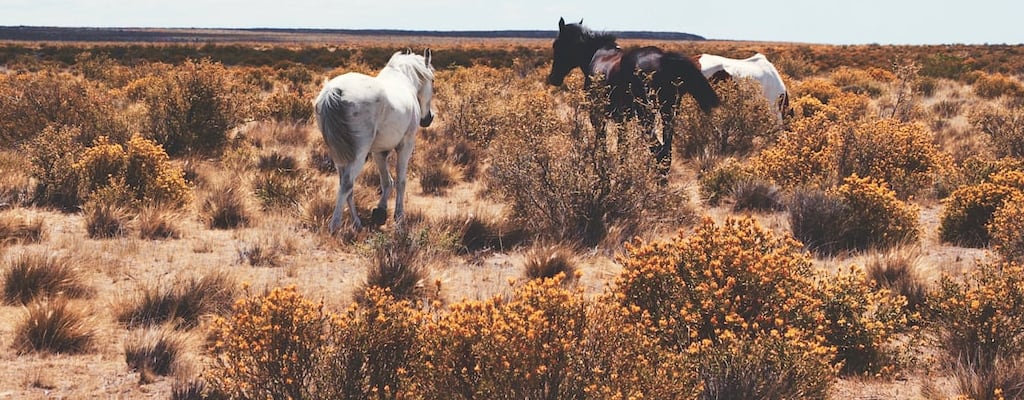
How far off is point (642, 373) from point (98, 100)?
10.5 metres

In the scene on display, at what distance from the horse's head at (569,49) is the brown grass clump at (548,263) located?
488cm

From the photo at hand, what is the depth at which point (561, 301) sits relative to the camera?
3.03 metres

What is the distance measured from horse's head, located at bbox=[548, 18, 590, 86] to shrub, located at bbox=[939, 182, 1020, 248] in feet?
16.3

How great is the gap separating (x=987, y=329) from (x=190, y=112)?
9.96m

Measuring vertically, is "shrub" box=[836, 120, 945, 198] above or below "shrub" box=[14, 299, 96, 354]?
above

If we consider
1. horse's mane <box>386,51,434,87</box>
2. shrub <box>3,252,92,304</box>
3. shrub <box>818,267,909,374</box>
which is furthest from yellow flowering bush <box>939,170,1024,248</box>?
shrub <box>3,252,92,304</box>

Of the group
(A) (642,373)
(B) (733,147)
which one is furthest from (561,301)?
(B) (733,147)

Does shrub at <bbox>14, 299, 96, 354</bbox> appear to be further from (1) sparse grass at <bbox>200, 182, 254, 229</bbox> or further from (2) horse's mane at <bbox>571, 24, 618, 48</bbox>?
(2) horse's mane at <bbox>571, 24, 618, 48</bbox>

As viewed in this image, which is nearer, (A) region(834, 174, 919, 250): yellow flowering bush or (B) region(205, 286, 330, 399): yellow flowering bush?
(B) region(205, 286, 330, 399): yellow flowering bush

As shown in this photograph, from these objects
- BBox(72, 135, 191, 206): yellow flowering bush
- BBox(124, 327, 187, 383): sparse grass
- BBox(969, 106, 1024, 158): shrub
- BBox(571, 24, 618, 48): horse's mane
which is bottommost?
BBox(124, 327, 187, 383): sparse grass

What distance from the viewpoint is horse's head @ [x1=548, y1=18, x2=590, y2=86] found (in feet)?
33.8

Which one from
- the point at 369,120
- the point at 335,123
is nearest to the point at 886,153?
the point at 369,120

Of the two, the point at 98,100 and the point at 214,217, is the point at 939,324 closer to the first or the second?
the point at 214,217

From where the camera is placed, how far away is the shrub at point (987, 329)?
12.7 feet
